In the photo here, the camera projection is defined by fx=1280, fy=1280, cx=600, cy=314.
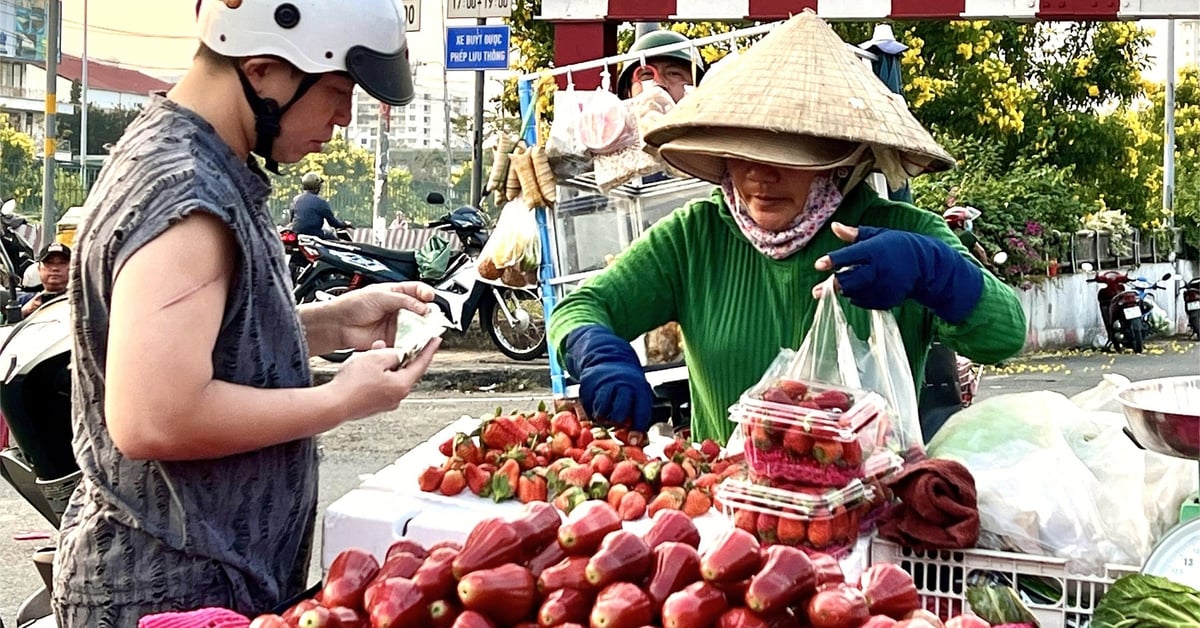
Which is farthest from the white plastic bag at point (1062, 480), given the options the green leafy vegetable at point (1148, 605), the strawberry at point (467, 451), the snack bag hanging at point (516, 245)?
the snack bag hanging at point (516, 245)

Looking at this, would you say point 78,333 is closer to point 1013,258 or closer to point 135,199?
point 135,199

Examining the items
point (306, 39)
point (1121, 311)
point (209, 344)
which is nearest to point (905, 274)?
point (306, 39)

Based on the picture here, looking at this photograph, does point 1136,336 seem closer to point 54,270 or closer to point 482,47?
point 482,47

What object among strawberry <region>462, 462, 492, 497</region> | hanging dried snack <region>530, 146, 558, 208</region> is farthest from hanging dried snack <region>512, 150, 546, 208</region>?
strawberry <region>462, 462, 492, 497</region>

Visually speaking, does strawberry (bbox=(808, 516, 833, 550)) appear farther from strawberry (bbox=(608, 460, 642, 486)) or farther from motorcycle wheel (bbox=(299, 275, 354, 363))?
motorcycle wheel (bbox=(299, 275, 354, 363))

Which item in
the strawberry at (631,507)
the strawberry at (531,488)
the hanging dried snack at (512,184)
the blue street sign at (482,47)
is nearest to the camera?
the strawberry at (631,507)

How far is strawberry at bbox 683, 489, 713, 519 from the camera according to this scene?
8.14 feet

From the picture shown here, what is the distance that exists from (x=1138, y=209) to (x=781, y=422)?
18465 millimetres

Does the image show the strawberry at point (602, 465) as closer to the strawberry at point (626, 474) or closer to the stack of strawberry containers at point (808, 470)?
the strawberry at point (626, 474)

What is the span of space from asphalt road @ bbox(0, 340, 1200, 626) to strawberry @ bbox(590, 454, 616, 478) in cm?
342

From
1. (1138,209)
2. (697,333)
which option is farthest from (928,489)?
(1138,209)

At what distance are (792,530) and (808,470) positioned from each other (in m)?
0.11

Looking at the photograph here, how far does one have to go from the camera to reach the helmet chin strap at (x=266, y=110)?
203 centimetres

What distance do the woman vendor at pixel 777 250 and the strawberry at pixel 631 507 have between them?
384mm
